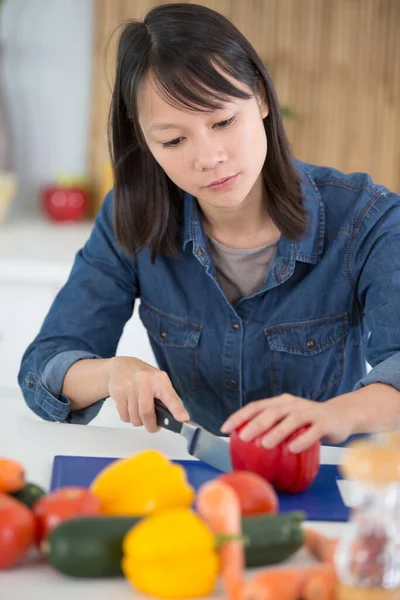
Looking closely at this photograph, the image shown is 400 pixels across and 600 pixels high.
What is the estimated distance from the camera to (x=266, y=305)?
1513 mm

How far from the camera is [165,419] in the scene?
46.8 inches

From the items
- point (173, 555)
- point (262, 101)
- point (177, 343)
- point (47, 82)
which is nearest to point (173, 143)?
point (262, 101)

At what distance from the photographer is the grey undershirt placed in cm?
153

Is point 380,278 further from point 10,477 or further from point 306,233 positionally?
point 10,477

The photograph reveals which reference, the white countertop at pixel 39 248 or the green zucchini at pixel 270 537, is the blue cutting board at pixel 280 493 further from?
the white countertop at pixel 39 248

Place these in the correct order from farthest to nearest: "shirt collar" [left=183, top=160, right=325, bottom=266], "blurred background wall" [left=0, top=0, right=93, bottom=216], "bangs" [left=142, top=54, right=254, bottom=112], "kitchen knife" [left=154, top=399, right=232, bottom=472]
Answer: "blurred background wall" [left=0, top=0, right=93, bottom=216] < "shirt collar" [left=183, top=160, right=325, bottom=266] < "bangs" [left=142, top=54, right=254, bottom=112] < "kitchen knife" [left=154, top=399, right=232, bottom=472]

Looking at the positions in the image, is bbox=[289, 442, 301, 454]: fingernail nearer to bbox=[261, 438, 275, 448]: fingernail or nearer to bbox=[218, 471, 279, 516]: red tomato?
bbox=[261, 438, 275, 448]: fingernail

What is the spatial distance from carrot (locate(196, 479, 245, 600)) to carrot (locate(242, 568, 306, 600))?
0.04 ft

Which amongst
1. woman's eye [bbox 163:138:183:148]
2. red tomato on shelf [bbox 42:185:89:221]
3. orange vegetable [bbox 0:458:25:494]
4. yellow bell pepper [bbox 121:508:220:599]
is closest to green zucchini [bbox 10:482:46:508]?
orange vegetable [bbox 0:458:25:494]

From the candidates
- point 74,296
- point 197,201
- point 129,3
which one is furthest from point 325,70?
point 74,296

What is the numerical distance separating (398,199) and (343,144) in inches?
55.8

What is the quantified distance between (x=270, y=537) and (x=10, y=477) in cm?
25

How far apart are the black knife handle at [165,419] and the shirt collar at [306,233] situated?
38 cm

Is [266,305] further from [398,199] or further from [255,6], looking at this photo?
[255,6]
